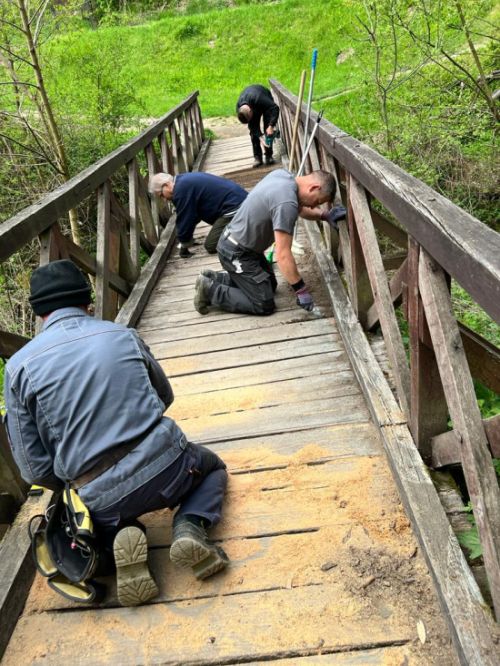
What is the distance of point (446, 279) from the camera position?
169 cm

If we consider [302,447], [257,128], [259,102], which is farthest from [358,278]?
[257,128]

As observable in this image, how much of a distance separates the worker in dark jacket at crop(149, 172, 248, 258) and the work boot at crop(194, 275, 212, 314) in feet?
3.89

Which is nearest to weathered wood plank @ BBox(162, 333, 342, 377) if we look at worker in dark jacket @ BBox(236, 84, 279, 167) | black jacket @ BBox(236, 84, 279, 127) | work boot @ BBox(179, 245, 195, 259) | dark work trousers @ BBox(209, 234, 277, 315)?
dark work trousers @ BBox(209, 234, 277, 315)

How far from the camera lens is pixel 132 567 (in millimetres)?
1852

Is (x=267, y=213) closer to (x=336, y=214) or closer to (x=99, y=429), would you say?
(x=336, y=214)

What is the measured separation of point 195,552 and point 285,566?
0.34m

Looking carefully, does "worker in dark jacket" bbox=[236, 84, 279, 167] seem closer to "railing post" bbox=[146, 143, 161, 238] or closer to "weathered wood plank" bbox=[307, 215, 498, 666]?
"railing post" bbox=[146, 143, 161, 238]

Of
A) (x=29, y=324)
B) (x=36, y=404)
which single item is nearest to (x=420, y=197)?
(x=36, y=404)

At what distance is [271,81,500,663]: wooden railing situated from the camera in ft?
4.82

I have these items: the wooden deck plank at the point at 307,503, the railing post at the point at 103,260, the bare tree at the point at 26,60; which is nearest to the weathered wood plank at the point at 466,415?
the wooden deck plank at the point at 307,503

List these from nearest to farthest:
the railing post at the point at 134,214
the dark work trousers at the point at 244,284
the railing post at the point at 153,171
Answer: the dark work trousers at the point at 244,284 < the railing post at the point at 134,214 < the railing post at the point at 153,171

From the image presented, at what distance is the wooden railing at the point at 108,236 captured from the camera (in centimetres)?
241

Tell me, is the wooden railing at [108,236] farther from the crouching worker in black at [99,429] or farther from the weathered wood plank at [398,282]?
the weathered wood plank at [398,282]

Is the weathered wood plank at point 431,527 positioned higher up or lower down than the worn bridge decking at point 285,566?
higher up
